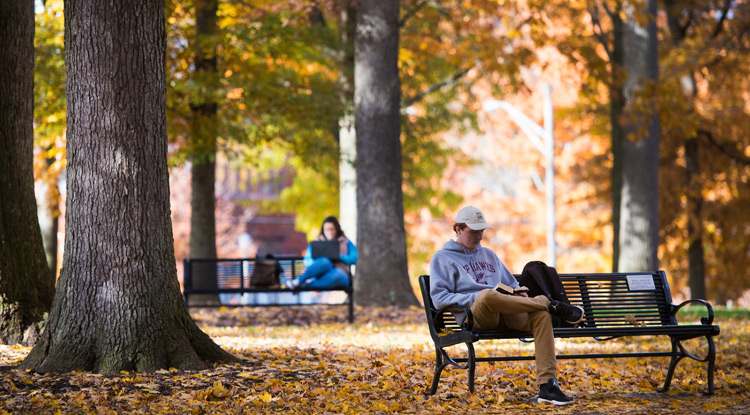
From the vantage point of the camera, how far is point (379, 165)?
14367 millimetres

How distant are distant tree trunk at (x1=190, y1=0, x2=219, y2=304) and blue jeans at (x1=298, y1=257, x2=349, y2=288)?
4.58 m

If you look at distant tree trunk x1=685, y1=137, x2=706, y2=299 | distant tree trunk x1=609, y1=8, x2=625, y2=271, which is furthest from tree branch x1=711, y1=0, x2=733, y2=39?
distant tree trunk x1=609, y1=8, x2=625, y2=271

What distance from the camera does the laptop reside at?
1197 centimetres

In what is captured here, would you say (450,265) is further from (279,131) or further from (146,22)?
(279,131)

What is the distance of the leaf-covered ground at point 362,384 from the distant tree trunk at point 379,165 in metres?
3.98

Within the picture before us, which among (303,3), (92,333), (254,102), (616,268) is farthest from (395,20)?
(92,333)

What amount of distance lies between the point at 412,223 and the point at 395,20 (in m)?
19.2

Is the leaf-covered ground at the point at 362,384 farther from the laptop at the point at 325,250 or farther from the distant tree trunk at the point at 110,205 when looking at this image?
the laptop at the point at 325,250

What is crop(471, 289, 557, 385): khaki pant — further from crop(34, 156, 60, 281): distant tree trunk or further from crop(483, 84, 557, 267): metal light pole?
crop(483, 84, 557, 267): metal light pole

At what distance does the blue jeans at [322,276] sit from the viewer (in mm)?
11836

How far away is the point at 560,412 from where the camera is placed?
580 cm

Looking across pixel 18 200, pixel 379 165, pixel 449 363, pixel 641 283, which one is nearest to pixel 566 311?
pixel 449 363

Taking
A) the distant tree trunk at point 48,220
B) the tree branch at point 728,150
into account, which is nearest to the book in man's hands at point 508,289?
the distant tree trunk at point 48,220

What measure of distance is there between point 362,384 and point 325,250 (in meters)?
5.28
